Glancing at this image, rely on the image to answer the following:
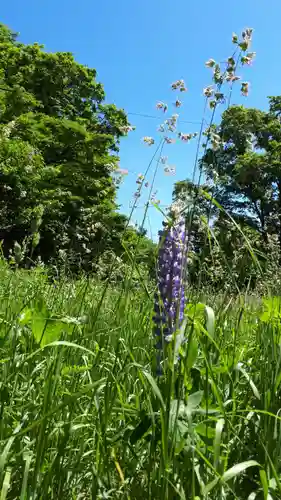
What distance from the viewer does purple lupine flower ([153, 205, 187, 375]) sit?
124 centimetres

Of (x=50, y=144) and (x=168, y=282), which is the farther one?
(x=50, y=144)

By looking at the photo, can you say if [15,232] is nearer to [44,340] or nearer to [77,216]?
[77,216]

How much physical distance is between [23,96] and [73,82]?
19.5 ft

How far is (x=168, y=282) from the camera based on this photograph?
1.27 metres

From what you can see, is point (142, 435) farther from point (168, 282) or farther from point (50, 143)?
point (50, 143)

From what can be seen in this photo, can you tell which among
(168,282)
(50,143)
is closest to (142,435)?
(168,282)

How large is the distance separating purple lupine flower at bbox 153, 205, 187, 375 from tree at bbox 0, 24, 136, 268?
13.4 meters

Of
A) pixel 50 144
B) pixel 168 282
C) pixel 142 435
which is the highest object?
pixel 50 144

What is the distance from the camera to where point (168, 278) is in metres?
1.28

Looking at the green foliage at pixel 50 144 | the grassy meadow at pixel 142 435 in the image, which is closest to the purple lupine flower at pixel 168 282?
the grassy meadow at pixel 142 435

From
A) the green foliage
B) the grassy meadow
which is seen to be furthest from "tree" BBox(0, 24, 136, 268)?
the grassy meadow

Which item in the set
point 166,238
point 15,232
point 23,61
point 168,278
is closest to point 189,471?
point 168,278

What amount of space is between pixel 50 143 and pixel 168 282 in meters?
19.4

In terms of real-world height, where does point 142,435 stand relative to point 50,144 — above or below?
below
